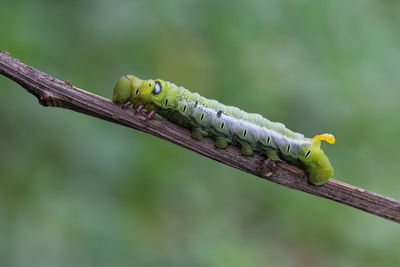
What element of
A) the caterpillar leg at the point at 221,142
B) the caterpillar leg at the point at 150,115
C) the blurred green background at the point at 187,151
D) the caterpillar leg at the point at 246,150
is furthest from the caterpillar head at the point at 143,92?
the blurred green background at the point at 187,151

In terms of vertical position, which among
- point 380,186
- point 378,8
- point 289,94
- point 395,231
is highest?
point 378,8

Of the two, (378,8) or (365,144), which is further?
Result: (378,8)

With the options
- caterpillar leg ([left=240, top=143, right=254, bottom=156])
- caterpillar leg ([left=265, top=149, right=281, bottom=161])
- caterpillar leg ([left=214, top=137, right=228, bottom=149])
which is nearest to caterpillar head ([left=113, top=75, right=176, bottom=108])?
caterpillar leg ([left=214, top=137, right=228, bottom=149])

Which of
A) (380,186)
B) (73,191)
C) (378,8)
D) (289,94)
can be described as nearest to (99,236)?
(73,191)

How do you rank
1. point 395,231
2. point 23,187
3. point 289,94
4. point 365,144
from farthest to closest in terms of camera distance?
point 365,144 < point 289,94 < point 395,231 < point 23,187

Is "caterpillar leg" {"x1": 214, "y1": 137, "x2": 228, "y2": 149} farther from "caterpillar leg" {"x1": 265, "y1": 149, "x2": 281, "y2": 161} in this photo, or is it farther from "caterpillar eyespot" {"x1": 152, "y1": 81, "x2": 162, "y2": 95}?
"caterpillar eyespot" {"x1": 152, "y1": 81, "x2": 162, "y2": 95}

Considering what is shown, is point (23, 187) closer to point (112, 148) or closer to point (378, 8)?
point (112, 148)

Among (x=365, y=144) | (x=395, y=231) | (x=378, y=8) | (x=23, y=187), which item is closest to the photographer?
(x=23, y=187)

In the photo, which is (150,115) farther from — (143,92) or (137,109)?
(143,92)

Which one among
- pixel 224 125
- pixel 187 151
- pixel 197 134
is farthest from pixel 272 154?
pixel 187 151
